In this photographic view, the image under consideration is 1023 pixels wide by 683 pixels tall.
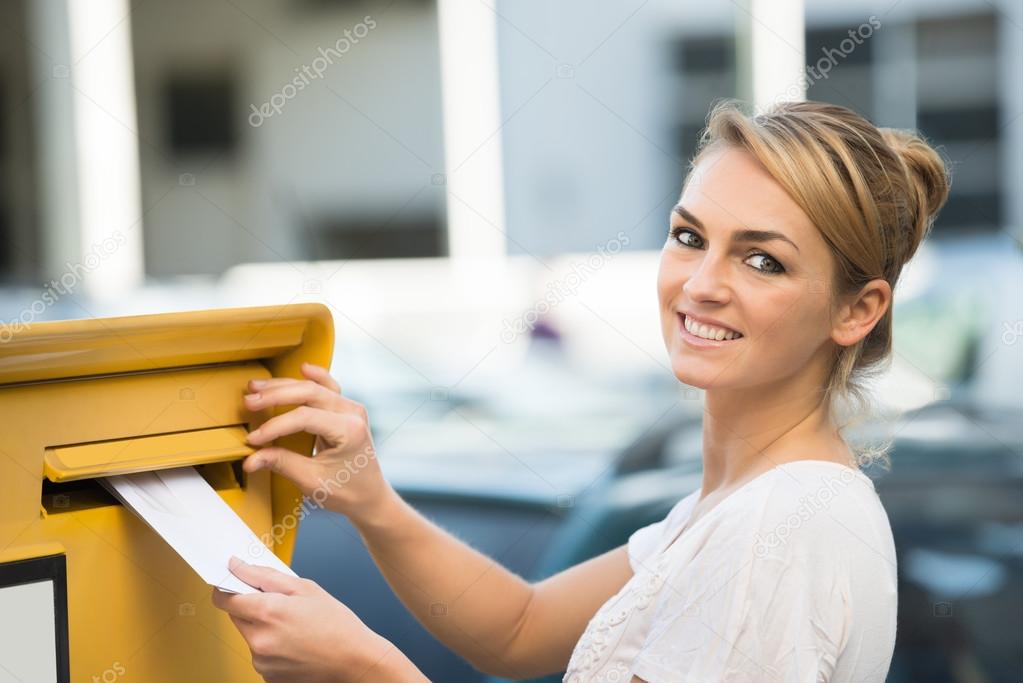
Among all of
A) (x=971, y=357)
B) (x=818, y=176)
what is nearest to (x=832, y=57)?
(x=971, y=357)

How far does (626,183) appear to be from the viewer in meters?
5.68

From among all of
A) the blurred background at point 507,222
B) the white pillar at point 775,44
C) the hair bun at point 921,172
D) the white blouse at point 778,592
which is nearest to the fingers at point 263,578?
the white blouse at point 778,592

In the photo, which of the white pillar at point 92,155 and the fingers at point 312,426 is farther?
the white pillar at point 92,155

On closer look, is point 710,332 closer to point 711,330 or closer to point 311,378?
point 711,330

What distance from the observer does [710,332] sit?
1224 mm

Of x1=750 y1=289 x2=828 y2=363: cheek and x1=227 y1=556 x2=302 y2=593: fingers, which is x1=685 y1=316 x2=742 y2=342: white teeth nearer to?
x1=750 y1=289 x2=828 y2=363: cheek

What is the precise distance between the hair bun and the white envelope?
2.76 ft

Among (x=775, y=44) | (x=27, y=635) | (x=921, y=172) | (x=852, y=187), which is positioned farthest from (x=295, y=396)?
(x=775, y=44)

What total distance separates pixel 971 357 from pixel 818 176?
4.85ft

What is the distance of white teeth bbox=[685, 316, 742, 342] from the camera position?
4.00 ft

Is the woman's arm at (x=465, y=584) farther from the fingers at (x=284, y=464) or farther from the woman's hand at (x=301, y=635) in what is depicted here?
the woman's hand at (x=301, y=635)

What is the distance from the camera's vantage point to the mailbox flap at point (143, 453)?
929 mm

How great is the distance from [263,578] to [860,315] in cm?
75

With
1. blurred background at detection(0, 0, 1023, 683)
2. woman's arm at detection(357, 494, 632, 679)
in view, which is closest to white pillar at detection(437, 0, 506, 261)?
blurred background at detection(0, 0, 1023, 683)
